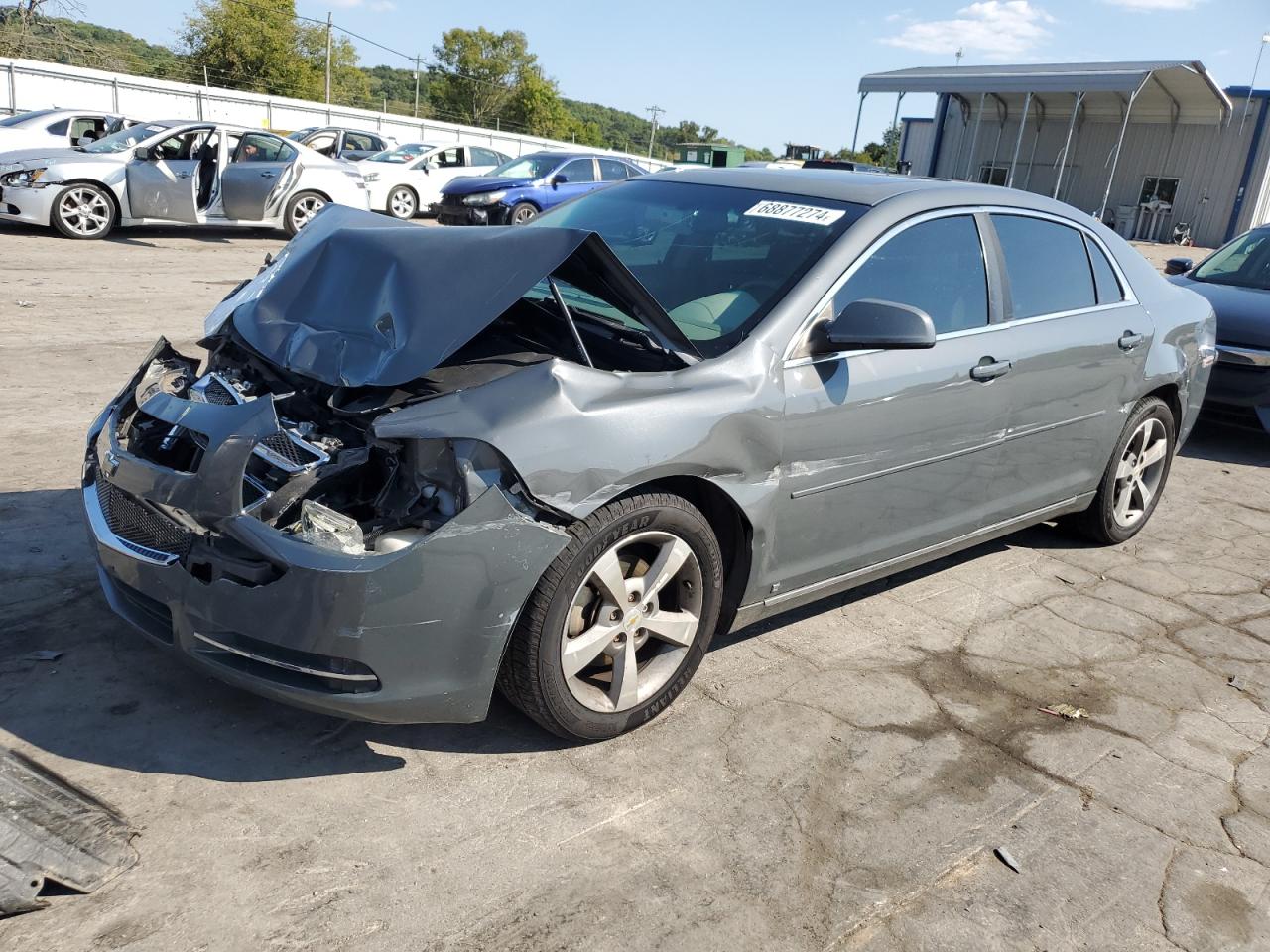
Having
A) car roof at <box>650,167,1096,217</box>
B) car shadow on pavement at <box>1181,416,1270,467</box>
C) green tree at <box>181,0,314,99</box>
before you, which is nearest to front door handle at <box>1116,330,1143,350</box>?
car roof at <box>650,167,1096,217</box>

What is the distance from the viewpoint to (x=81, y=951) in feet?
7.30

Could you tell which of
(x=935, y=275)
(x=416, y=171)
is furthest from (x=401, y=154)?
(x=935, y=275)

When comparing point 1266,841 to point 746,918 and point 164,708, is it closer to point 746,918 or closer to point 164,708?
point 746,918

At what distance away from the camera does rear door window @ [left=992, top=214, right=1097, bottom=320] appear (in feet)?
14.2

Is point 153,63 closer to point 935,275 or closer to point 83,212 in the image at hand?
point 83,212

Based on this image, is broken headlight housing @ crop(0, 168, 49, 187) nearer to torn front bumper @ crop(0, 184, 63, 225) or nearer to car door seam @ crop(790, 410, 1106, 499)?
torn front bumper @ crop(0, 184, 63, 225)

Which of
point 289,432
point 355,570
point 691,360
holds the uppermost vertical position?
point 691,360

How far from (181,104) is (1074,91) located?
90.8 ft

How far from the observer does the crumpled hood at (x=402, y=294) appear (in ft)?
9.93

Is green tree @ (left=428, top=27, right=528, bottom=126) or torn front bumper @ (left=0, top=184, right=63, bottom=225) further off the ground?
green tree @ (left=428, top=27, right=528, bottom=126)

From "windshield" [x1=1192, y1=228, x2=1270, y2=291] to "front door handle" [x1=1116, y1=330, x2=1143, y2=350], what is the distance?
13.5ft

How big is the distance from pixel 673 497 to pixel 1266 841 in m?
2.01

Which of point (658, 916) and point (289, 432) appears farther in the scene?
point (289, 432)

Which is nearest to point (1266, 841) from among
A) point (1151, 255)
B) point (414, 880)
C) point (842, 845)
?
point (842, 845)
